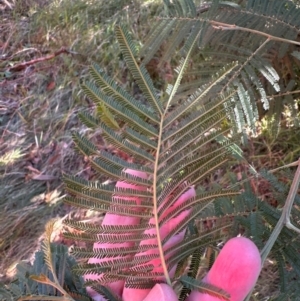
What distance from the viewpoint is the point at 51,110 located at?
8.07 feet

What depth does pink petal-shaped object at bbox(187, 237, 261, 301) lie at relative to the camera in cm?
69

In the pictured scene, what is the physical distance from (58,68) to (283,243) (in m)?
1.92

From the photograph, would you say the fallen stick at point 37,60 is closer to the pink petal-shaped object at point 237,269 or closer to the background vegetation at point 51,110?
the background vegetation at point 51,110

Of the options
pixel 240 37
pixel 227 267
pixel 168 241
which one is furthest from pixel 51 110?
pixel 227 267

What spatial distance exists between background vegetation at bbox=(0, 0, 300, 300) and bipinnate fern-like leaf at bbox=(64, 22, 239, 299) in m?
1.10

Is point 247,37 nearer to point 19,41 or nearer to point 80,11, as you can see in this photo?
point 80,11

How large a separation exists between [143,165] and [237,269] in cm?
21

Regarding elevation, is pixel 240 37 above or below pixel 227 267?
above

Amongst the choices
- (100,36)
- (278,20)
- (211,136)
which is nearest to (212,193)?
(211,136)

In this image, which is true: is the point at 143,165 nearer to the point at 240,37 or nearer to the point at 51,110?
the point at 240,37

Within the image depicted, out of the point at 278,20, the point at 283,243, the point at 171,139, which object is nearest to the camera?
the point at 171,139

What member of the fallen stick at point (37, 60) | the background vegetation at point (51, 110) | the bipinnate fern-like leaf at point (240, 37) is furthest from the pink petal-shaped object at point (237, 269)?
the fallen stick at point (37, 60)

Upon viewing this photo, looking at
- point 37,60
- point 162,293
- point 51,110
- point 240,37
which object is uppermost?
point 240,37

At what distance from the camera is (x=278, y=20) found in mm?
1245
